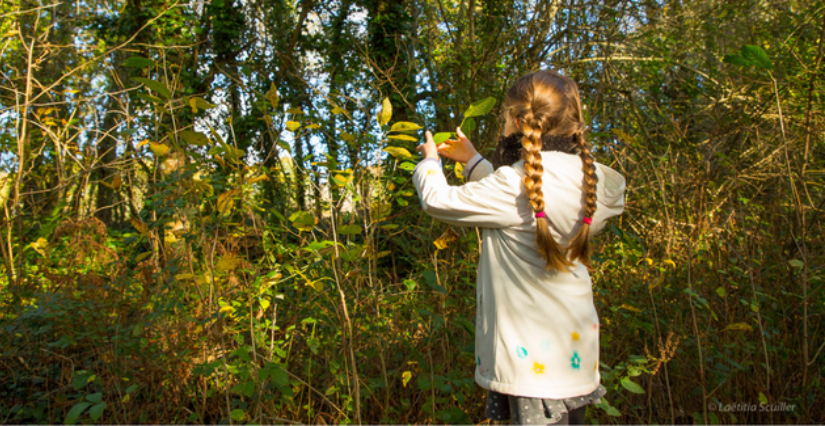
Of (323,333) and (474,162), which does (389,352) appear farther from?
(474,162)

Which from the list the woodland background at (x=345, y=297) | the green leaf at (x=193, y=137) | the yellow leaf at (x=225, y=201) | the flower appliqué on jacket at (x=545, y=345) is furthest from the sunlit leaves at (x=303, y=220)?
the flower appliqué on jacket at (x=545, y=345)

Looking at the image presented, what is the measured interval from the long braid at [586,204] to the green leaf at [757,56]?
3.87 feet

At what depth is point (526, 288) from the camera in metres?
1.35

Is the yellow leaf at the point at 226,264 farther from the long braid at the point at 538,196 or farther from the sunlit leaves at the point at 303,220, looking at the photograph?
the long braid at the point at 538,196

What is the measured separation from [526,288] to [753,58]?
5.09 ft

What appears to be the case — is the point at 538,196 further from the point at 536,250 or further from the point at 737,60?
the point at 737,60

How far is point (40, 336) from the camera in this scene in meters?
2.71

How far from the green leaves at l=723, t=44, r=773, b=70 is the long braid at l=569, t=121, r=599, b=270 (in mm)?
1176

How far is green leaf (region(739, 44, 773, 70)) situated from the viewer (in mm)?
2029

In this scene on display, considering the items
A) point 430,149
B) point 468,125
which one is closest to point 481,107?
point 468,125

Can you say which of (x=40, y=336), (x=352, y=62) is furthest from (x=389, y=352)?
(x=352, y=62)

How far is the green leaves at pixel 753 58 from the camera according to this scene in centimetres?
203

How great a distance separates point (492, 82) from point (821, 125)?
2.05m

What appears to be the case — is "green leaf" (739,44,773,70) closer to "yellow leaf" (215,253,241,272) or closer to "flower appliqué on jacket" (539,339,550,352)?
"flower appliqué on jacket" (539,339,550,352)
